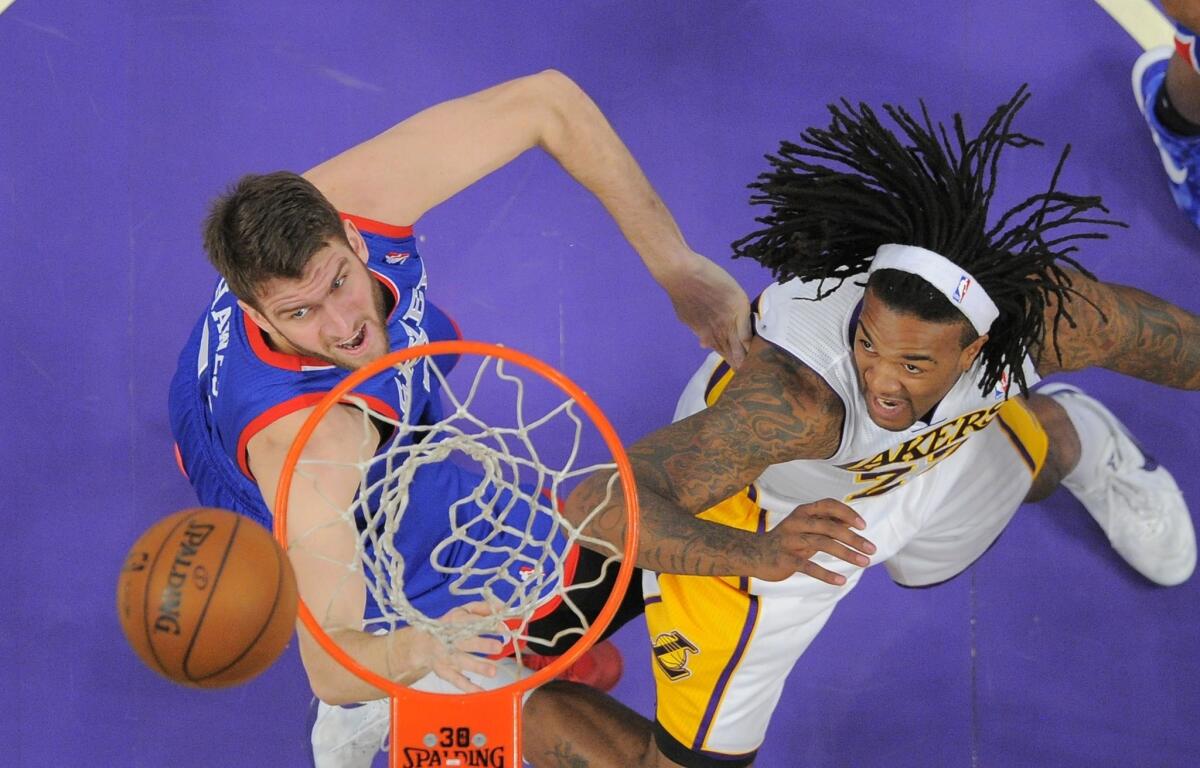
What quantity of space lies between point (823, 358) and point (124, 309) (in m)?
2.27

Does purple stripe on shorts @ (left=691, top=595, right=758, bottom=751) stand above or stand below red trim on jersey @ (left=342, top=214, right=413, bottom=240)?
below

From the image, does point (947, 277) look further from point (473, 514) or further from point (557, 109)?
point (473, 514)

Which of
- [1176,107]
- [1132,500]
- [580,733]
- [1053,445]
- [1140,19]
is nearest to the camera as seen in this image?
[580,733]

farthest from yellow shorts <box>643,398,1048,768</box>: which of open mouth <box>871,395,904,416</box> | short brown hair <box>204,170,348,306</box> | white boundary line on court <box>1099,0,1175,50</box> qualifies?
white boundary line on court <box>1099,0,1175,50</box>

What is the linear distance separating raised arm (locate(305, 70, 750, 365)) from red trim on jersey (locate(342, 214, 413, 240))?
0.02m

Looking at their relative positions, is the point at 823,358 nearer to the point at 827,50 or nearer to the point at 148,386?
the point at 827,50

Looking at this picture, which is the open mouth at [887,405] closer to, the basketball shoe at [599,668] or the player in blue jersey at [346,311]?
the player in blue jersey at [346,311]

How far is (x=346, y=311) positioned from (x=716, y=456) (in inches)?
33.6

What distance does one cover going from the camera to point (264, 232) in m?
2.61

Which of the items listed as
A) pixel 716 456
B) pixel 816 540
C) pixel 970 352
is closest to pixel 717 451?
pixel 716 456

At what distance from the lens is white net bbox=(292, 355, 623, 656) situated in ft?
8.32

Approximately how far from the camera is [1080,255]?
155 inches

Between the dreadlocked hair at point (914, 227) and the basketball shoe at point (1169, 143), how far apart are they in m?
1.54

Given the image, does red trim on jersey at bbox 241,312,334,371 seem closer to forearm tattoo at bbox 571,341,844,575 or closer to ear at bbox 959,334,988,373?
forearm tattoo at bbox 571,341,844,575
